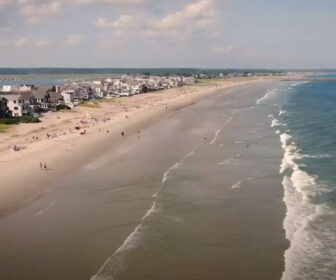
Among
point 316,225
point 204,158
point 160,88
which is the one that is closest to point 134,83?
point 160,88

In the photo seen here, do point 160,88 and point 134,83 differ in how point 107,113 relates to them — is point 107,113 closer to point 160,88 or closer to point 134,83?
point 134,83

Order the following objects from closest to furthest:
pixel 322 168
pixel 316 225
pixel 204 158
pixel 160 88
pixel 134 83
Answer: pixel 316 225 < pixel 322 168 < pixel 204 158 < pixel 134 83 < pixel 160 88

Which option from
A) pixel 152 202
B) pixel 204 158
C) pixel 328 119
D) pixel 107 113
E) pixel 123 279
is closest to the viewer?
pixel 123 279

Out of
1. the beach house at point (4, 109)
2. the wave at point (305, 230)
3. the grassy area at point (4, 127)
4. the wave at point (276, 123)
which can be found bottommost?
the wave at point (305, 230)

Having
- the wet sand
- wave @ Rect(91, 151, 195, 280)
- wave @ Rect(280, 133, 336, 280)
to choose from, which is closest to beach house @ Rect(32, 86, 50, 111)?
the wet sand

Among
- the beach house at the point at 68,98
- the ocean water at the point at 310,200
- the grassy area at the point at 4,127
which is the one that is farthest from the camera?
the beach house at the point at 68,98

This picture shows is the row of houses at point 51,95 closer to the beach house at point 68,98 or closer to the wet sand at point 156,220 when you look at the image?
the beach house at point 68,98

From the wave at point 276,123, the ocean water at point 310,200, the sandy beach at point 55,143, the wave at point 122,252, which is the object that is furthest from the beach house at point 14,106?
the wave at point 122,252

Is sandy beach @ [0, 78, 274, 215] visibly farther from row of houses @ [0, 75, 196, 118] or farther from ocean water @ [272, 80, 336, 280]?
ocean water @ [272, 80, 336, 280]

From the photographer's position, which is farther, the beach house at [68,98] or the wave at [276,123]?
the beach house at [68,98]
